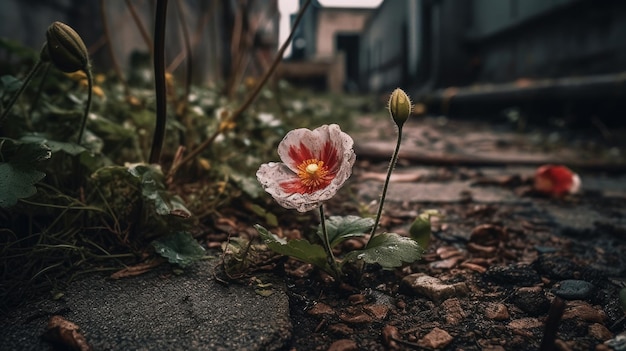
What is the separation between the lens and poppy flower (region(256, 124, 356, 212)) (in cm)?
82

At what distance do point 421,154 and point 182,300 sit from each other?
196cm

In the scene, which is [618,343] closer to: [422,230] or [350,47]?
[422,230]

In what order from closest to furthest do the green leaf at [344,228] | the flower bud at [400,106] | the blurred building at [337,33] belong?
the flower bud at [400,106]
the green leaf at [344,228]
the blurred building at [337,33]

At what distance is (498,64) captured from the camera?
7.07 meters

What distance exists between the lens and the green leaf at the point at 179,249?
39.8 inches

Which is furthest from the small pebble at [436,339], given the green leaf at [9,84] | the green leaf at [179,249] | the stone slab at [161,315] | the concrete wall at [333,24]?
the concrete wall at [333,24]

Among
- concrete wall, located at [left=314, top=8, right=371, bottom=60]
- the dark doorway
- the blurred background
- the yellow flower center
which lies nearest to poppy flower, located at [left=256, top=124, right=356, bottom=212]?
the yellow flower center

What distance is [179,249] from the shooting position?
105 centimetres

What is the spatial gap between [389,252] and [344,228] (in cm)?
15

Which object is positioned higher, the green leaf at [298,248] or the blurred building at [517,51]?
the blurred building at [517,51]

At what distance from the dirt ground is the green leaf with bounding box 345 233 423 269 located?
Answer: 111 millimetres

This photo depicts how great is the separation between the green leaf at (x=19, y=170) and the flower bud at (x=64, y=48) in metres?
0.18

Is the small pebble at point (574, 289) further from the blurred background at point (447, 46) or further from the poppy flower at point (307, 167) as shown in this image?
the blurred background at point (447, 46)

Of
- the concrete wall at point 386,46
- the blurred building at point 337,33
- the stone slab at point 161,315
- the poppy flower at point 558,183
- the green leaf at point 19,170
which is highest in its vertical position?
the blurred building at point 337,33
